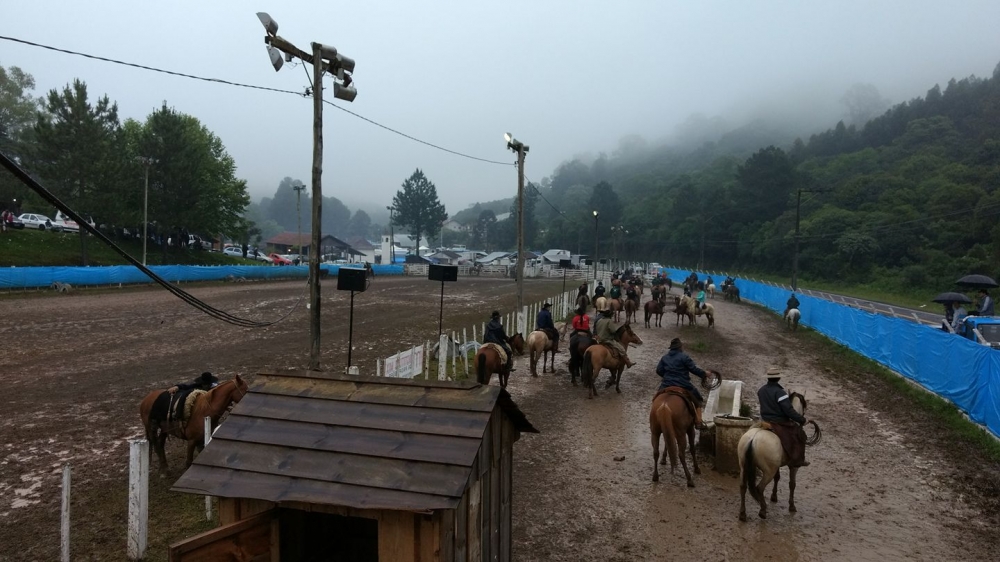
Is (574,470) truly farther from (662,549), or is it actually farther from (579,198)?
(579,198)

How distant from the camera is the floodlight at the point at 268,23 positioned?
31.4ft

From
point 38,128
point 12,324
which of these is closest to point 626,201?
point 38,128

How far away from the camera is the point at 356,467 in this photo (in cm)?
433

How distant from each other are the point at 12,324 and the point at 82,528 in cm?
1991

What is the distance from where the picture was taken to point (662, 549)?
731 centimetres

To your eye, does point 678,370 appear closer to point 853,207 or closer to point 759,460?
point 759,460

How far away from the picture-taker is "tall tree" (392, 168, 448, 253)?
12112cm

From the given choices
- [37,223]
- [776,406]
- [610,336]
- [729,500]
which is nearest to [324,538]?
[729,500]

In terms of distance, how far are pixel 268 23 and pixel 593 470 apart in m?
9.02

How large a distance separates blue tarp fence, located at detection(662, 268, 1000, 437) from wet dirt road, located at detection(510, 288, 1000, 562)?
4.35 feet

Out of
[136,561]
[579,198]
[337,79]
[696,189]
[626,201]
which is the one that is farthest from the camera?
[579,198]

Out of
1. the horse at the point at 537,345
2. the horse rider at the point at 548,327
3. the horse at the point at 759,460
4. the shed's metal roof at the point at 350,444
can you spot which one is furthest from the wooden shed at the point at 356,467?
the horse rider at the point at 548,327

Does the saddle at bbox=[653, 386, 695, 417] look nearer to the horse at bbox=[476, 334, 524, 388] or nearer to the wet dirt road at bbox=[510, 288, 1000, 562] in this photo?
the wet dirt road at bbox=[510, 288, 1000, 562]

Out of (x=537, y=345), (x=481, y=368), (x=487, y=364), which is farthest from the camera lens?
(x=537, y=345)
